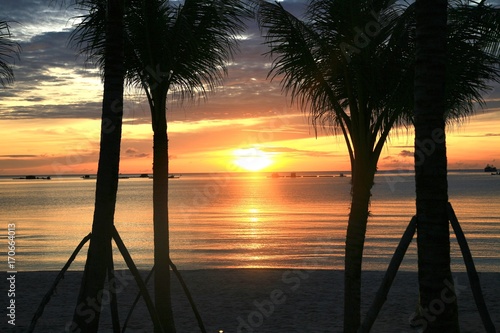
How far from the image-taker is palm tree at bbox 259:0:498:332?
9.83 m

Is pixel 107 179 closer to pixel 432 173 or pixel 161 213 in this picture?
pixel 161 213

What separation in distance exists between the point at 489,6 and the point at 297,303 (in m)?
9.09

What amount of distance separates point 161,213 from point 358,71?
164 inches

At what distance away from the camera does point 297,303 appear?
15305mm

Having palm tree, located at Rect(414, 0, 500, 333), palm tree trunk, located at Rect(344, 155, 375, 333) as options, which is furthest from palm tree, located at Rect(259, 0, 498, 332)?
palm tree, located at Rect(414, 0, 500, 333)

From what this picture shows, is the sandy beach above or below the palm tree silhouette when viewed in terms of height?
below

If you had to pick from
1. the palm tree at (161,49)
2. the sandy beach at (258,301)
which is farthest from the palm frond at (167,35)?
the sandy beach at (258,301)

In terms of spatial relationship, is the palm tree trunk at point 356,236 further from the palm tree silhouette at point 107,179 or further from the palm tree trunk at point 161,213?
the palm tree silhouette at point 107,179

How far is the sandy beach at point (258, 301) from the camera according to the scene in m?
13.0

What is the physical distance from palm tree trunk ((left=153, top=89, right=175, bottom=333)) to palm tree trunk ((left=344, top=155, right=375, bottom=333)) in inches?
126

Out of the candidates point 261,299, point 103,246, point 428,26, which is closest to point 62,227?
point 261,299

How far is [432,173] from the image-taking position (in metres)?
6.47

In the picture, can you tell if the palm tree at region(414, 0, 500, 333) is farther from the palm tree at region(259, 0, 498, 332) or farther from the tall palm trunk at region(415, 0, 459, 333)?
the palm tree at region(259, 0, 498, 332)

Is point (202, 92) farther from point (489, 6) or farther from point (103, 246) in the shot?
point (489, 6)
